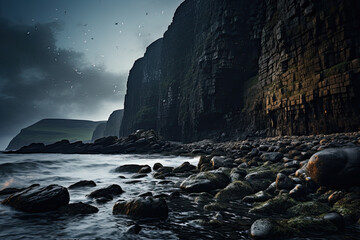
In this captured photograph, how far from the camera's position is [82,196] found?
4605 mm

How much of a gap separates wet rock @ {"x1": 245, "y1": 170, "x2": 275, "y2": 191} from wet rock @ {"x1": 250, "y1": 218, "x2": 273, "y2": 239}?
2087 millimetres

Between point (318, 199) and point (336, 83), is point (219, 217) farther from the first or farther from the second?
point (336, 83)

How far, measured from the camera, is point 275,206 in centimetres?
333

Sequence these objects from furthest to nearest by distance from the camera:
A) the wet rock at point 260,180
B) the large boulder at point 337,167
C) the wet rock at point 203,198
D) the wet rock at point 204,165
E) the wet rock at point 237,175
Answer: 1. the wet rock at point 204,165
2. the wet rock at point 237,175
3. the wet rock at point 260,180
4. the wet rock at point 203,198
5. the large boulder at point 337,167

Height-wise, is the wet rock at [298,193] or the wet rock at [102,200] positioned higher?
the wet rock at [298,193]

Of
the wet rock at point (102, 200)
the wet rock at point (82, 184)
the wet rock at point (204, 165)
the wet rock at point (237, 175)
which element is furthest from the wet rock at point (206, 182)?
the wet rock at point (82, 184)

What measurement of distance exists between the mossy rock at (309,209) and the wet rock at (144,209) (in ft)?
6.78

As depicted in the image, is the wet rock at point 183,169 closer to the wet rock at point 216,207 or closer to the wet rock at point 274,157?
the wet rock at point 274,157

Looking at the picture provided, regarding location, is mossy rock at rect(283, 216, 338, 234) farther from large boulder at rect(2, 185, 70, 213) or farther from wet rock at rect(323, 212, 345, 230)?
large boulder at rect(2, 185, 70, 213)

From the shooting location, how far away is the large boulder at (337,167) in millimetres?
3395

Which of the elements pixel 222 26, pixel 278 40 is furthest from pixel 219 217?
pixel 222 26

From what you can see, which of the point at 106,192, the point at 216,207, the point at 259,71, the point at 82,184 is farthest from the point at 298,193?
the point at 259,71

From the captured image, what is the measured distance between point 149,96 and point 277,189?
182 ft

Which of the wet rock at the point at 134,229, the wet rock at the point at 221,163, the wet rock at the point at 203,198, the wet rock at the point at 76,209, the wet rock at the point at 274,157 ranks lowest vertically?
the wet rock at the point at 203,198
